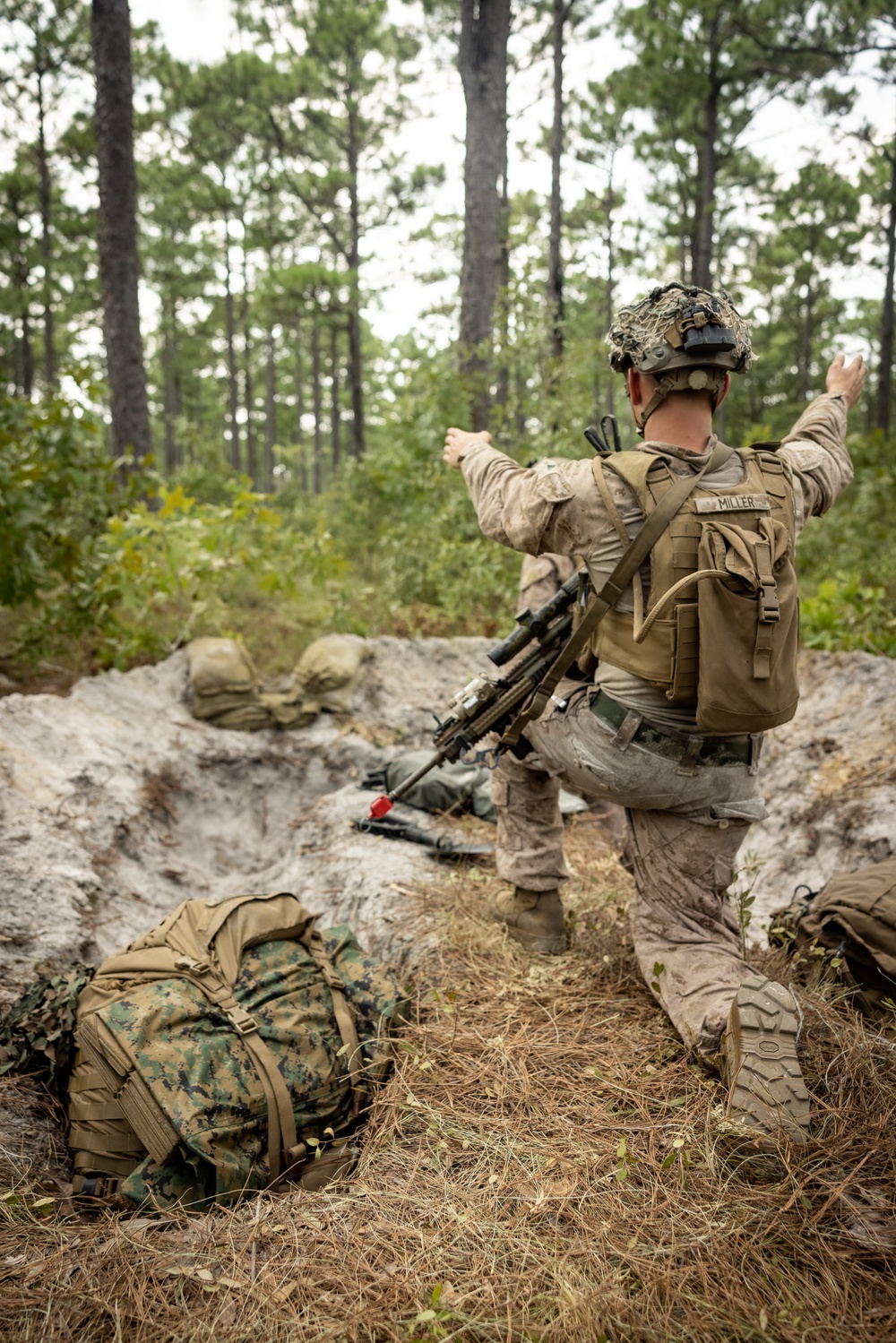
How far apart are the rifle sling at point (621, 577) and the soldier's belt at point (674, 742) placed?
0.70ft

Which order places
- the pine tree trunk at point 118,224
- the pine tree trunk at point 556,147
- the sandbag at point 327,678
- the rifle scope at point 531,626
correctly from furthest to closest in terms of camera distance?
the pine tree trunk at point 556,147, the pine tree trunk at point 118,224, the sandbag at point 327,678, the rifle scope at point 531,626

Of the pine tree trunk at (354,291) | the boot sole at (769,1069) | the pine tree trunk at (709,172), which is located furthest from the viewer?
the pine tree trunk at (354,291)

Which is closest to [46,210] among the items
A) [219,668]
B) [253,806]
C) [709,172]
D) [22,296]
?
[22,296]

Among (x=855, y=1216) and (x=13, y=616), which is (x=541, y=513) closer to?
(x=855, y=1216)

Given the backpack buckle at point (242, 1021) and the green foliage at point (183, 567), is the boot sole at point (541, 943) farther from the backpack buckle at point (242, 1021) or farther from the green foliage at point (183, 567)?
the green foliage at point (183, 567)

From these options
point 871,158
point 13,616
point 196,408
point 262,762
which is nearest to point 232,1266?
point 262,762

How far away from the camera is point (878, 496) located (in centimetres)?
704

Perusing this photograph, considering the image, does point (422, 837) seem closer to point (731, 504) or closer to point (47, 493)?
point (731, 504)

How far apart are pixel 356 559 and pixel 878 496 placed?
15.1 ft

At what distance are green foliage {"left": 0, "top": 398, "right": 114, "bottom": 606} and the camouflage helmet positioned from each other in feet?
10.7

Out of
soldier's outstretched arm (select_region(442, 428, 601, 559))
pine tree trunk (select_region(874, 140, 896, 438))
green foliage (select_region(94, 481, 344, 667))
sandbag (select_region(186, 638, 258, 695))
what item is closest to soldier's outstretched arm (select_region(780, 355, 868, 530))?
soldier's outstretched arm (select_region(442, 428, 601, 559))

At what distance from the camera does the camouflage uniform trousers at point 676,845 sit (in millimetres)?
2320

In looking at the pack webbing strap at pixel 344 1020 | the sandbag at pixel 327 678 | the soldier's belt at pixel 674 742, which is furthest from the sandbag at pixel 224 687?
the soldier's belt at pixel 674 742

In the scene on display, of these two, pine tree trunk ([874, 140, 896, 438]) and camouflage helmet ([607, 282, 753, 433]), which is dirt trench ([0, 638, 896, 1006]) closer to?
camouflage helmet ([607, 282, 753, 433])
